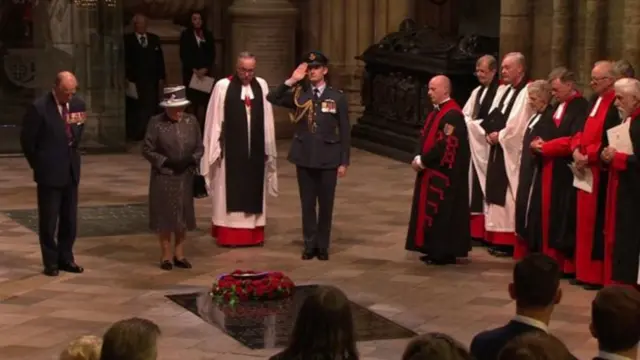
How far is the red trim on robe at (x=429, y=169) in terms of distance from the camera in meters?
10.4

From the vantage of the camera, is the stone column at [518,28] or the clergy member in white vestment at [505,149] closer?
the clergy member in white vestment at [505,149]

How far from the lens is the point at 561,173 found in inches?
394

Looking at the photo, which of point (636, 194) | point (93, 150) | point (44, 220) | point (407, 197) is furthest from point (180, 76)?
point (636, 194)

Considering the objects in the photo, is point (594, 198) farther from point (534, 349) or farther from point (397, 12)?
point (397, 12)

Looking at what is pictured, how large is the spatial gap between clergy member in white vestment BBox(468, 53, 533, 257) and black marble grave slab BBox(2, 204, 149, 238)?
120 inches

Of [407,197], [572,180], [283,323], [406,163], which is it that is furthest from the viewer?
[406,163]

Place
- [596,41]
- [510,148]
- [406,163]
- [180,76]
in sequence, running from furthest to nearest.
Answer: [180,76]
[406,163]
[596,41]
[510,148]

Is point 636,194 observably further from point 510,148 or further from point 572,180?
point 510,148

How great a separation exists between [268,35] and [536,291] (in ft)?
44.6

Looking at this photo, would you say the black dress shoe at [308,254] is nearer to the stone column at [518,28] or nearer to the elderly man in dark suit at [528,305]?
the stone column at [518,28]

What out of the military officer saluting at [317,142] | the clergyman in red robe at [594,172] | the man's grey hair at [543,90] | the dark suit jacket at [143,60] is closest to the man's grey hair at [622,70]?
the clergyman in red robe at [594,172]

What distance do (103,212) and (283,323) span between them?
4.56 m

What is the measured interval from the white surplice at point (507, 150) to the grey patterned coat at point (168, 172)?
2436 mm

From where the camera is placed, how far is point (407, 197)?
13742 millimetres
